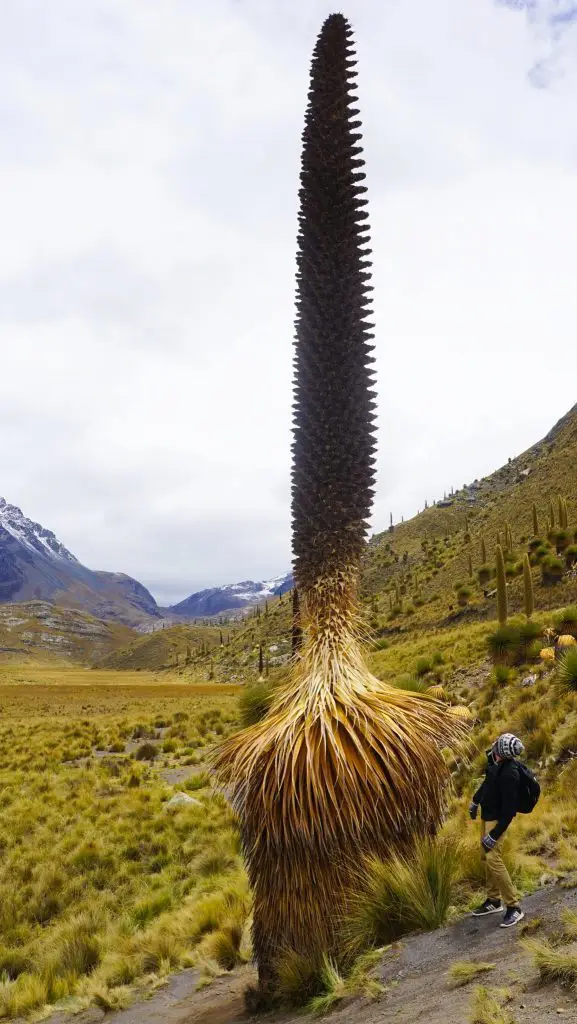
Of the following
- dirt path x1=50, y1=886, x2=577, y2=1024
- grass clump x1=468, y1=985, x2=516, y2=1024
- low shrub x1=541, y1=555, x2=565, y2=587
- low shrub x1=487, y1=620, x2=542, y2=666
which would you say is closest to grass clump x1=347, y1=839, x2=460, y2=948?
dirt path x1=50, y1=886, x2=577, y2=1024

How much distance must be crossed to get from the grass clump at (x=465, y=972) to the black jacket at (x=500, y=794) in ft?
4.54

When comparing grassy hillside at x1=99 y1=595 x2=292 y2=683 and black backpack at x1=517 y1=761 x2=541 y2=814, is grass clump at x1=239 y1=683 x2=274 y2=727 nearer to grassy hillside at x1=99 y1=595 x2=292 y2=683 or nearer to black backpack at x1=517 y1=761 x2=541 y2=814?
black backpack at x1=517 y1=761 x2=541 y2=814

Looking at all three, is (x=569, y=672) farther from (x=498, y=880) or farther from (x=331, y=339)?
(x=331, y=339)

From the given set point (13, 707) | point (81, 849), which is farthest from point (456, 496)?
point (81, 849)

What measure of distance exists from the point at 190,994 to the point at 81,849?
5.80 meters

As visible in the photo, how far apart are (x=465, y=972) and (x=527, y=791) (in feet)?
6.22

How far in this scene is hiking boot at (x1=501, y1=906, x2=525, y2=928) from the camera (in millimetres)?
5117

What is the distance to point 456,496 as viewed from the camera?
91.8 metres

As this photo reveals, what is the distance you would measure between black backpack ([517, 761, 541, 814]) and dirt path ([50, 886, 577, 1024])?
738 mm

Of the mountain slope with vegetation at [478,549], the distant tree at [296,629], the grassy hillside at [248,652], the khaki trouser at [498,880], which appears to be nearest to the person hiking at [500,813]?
the khaki trouser at [498,880]

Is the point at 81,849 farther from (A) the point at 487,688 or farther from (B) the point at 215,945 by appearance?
(A) the point at 487,688

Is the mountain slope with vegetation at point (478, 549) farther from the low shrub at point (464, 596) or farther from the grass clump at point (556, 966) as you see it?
the grass clump at point (556, 966)

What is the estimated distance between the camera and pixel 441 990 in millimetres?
4234

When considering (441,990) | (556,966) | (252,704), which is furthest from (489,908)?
(252,704)
